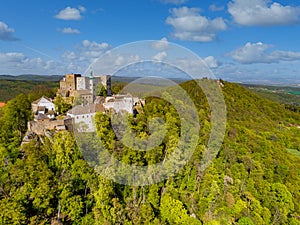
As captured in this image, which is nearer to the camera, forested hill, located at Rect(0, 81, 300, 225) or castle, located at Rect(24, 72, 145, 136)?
forested hill, located at Rect(0, 81, 300, 225)

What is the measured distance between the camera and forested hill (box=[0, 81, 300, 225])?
79.0 feet

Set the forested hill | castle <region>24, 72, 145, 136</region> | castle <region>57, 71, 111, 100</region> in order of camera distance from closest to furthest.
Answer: the forested hill, castle <region>24, 72, 145, 136</region>, castle <region>57, 71, 111, 100</region>

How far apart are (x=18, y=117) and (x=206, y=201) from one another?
1014 inches

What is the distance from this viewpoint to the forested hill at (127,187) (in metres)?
24.1

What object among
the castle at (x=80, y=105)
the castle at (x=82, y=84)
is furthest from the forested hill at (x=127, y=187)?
the castle at (x=82, y=84)

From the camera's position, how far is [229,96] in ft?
297

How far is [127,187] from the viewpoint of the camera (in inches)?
1098

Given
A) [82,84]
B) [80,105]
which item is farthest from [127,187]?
[82,84]

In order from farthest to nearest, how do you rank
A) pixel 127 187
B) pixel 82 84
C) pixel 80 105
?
pixel 82 84 → pixel 80 105 → pixel 127 187

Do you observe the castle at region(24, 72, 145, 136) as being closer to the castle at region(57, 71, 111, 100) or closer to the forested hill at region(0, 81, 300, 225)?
the castle at region(57, 71, 111, 100)

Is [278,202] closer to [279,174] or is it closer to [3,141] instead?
[279,174]

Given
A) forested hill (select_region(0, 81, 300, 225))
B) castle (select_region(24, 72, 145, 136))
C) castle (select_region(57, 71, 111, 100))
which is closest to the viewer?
forested hill (select_region(0, 81, 300, 225))

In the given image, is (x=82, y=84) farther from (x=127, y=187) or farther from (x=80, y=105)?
(x=127, y=187)

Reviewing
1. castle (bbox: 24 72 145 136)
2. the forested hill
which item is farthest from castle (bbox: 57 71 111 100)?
the forested hill
